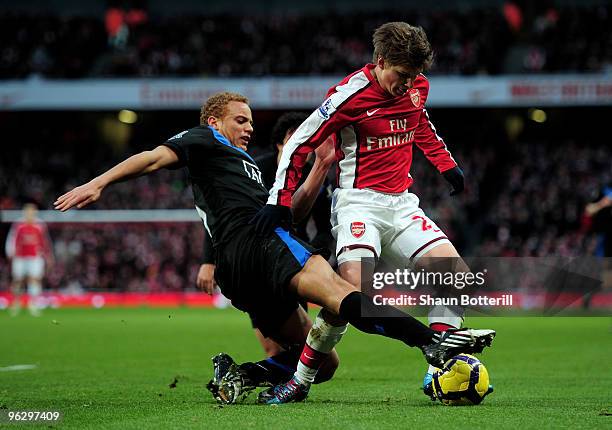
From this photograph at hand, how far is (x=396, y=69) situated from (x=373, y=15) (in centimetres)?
2473

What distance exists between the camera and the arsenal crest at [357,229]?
19.2ft

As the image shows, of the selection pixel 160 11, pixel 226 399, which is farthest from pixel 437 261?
pixel 160 11

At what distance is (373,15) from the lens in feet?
97.7

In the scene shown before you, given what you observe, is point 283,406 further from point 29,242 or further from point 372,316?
point 29,242

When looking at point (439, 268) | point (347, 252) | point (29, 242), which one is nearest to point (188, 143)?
point (347, 252)

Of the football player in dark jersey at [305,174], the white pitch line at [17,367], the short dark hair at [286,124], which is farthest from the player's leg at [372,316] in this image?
the white pitch line at [17,367]

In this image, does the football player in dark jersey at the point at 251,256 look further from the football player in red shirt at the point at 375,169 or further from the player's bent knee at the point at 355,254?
the player's bent knee at the point at 355,254

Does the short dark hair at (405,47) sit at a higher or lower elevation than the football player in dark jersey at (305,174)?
higher

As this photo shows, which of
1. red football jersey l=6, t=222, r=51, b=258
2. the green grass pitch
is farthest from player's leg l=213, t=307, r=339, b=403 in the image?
red football jersey l=6, t=222, r=51, b=258

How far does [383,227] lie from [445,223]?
17481mm

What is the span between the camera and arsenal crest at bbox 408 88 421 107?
6.10m

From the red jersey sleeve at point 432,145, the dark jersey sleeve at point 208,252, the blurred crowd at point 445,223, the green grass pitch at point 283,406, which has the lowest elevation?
the green grass pitch at point 283,406

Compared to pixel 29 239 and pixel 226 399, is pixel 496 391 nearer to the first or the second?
pixel 226 399

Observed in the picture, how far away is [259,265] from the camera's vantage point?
531cm
